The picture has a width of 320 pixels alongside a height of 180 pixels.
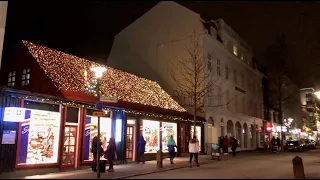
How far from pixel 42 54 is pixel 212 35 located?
66.2ft

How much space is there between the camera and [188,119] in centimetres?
2923

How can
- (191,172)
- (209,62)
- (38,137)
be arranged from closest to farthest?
(38,137)
(191,172)
(209,62)

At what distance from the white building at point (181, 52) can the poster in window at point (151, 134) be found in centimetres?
804

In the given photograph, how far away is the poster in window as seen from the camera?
79.3 ft

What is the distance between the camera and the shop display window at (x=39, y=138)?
15.6 m

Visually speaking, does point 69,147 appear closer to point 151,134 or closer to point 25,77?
point 25,77

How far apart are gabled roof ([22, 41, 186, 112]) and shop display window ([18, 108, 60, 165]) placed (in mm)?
2160

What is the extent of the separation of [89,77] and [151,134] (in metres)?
6.58

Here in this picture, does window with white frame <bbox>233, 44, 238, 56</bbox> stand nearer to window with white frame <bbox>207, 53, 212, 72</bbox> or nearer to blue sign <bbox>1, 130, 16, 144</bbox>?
window with white frame <bbox>207, 53, 212, 72</bbox>

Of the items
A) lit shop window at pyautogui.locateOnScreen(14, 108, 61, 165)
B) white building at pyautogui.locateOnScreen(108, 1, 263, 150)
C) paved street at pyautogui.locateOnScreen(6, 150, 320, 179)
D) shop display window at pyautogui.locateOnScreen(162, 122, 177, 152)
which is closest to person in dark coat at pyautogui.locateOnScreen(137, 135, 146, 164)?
paved street at pyautogui.locateOnScreen(6, 150, 320, 179)

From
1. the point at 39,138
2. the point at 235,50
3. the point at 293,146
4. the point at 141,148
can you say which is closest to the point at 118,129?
the point at 141,148

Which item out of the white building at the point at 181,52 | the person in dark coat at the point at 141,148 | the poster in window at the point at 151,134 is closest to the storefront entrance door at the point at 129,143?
the person in dark coat at the point at 141,148

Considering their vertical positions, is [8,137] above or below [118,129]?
below

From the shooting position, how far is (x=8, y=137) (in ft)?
48.4
